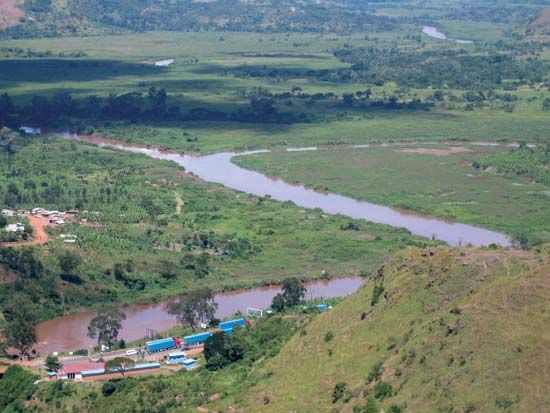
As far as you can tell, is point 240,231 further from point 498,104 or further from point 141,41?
point 141,41

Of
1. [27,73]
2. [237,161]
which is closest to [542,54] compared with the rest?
[27,73]

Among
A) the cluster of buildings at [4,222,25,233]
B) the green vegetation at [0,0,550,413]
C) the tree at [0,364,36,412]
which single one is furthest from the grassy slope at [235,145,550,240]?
the tree at [0,364,36,412]

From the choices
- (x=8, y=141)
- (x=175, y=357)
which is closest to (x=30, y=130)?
(x=8, y=141)

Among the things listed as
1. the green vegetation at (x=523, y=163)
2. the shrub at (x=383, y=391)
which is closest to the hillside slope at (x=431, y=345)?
the shrub at (x=383, y=391)

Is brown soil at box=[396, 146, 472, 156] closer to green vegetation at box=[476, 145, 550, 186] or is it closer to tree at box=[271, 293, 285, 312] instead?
green vegetation at box=[476, 145, 550, 186]

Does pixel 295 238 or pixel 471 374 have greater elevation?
pixel 471 374

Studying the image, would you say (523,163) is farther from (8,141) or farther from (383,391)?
(383,391)
